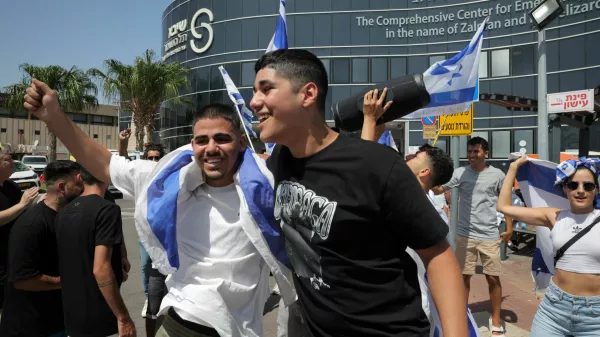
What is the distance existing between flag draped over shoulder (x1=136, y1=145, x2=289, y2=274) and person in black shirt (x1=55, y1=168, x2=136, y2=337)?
2.14 ft

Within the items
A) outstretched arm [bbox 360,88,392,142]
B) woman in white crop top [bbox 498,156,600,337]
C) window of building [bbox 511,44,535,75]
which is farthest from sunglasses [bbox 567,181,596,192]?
window of building [bbox 511,44,535,75]

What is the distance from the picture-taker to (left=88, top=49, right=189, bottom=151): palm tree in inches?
984

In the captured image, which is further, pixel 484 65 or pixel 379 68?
pixel 379 68

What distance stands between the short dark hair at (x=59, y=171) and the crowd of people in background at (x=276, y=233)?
0.01 metres

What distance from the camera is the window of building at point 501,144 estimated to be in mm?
22641

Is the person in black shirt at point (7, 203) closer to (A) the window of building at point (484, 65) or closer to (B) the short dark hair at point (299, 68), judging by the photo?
(B) the short dark hair at point (299, 68)

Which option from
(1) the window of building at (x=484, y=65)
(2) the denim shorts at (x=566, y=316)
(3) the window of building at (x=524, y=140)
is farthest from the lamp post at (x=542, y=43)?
(1) the window of building at (x=484, y=65)

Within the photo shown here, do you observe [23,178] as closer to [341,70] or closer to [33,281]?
[33,281]

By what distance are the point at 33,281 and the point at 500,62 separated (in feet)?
77.1

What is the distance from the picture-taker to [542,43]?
6316mm

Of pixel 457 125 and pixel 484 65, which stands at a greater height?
pixel 484 65

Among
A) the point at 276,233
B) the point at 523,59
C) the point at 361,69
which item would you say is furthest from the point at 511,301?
the point at 361,69

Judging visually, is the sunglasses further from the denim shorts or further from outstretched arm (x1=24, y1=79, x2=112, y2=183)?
outstretched arm (x1=24, y1=79, x2=112, y2=183)

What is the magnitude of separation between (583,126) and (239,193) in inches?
455
